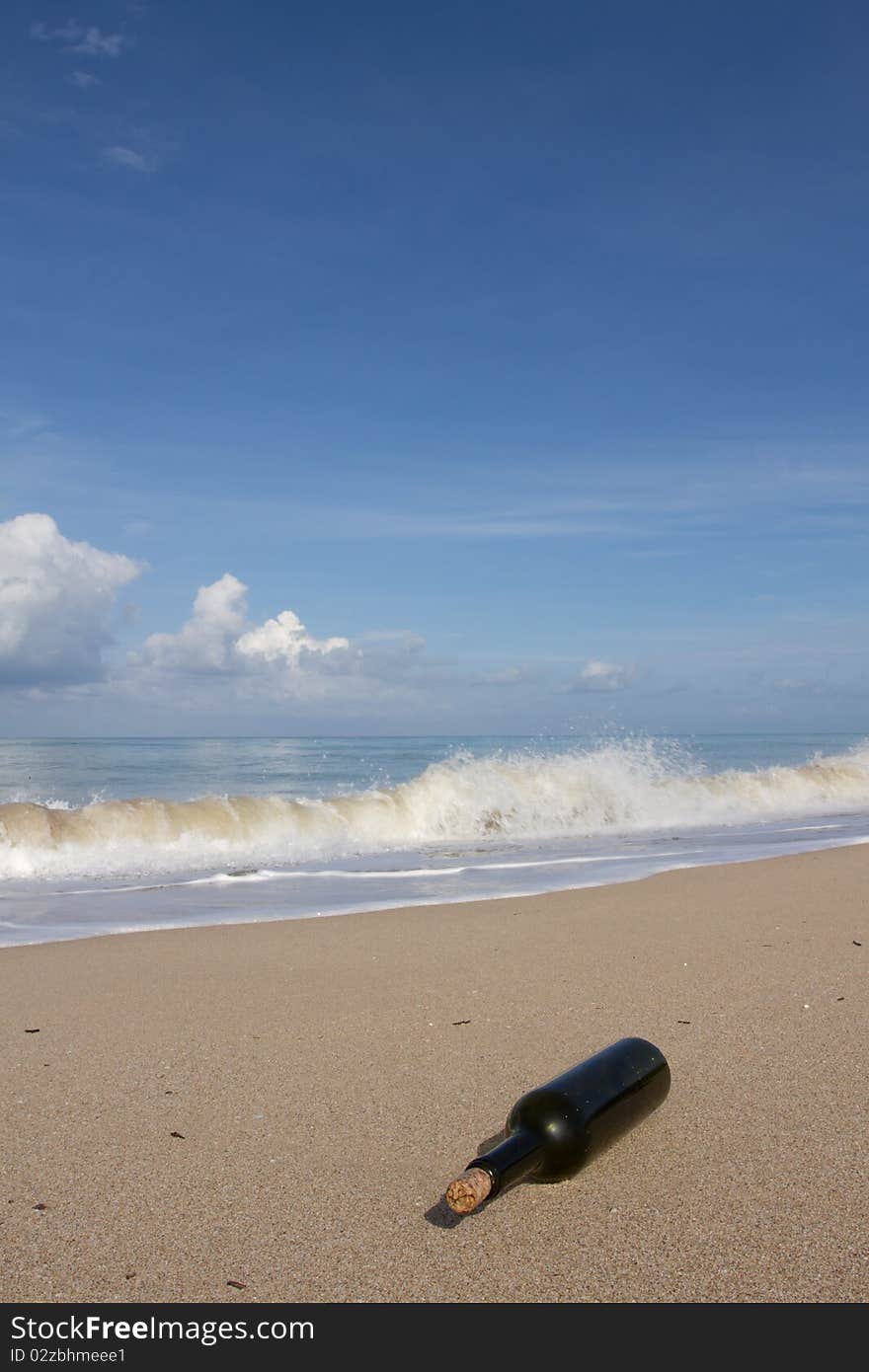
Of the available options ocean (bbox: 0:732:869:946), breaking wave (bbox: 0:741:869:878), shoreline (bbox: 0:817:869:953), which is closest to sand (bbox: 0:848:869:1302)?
shoreline (bbox: 0:817:869:953)

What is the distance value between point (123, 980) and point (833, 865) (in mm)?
6111

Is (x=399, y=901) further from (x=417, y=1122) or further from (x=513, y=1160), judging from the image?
(x=513, y=1160)

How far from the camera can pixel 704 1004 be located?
3.68 m

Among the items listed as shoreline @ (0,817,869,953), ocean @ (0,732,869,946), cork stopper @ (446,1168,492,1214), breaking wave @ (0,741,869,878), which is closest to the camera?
cork stopper @ (446,1168,492,1214)

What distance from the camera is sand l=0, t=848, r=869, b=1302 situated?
1.85 meters

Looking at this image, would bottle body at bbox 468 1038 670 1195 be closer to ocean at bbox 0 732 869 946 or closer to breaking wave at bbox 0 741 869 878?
ocean at bbox 0 732 869 946

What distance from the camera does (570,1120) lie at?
2.07 m

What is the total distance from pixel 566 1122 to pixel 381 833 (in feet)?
47.5

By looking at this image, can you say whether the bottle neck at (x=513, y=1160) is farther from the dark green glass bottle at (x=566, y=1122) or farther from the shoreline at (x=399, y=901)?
the shoreline at (x=399, y=901)

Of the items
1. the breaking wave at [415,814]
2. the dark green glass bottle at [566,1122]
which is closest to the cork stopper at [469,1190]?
the dark green glass bottle at [566,1122]

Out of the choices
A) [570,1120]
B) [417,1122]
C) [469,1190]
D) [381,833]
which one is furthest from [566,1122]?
[381,833]

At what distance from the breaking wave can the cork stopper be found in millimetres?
9711
